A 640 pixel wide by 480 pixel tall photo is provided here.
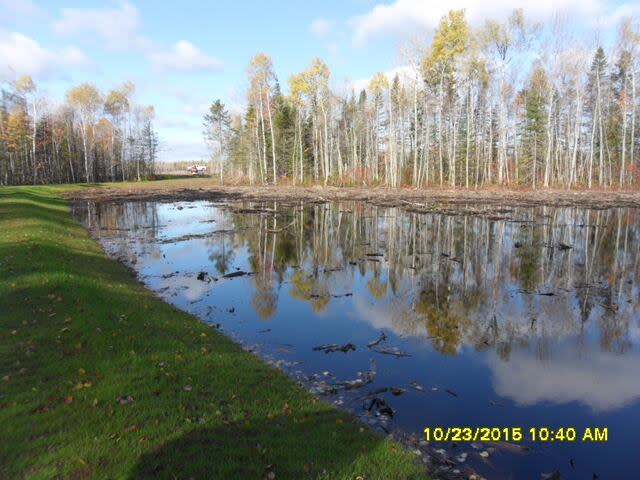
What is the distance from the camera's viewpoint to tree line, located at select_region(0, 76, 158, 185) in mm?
67562

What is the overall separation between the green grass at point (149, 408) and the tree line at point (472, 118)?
141 ft

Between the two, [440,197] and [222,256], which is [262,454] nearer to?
[222,256]

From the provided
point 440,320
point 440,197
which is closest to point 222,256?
point 440,320

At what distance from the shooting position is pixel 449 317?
11.0 meters

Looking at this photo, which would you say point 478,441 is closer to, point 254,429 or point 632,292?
point 254,429

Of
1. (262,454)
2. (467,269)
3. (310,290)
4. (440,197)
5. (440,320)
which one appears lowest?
(440,320)

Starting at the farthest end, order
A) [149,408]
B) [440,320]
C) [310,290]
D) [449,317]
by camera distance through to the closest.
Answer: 1. [310,290]
2. [449,317]
3. [440,320]
4. [149,408]

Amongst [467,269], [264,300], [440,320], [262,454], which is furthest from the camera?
[467,269]

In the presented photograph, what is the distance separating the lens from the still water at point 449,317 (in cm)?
660

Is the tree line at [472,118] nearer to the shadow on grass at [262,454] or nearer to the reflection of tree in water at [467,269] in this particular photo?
the reflection of tree in water at [467,269]

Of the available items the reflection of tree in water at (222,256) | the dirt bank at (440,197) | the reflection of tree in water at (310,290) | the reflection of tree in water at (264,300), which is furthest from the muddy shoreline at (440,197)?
the reflection of tree in water at (264,300)

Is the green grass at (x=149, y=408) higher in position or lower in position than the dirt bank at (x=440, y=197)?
lower

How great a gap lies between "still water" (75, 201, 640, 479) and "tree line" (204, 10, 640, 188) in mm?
30255

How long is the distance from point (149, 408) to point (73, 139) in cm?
9231
